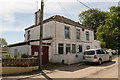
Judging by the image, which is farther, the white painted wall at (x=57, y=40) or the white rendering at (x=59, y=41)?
the white rendering at (x=59, y=41)

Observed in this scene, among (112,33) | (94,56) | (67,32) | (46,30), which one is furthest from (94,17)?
(94,56)

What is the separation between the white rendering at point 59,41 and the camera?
13.0m

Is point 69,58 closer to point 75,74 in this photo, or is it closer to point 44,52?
point 44,52

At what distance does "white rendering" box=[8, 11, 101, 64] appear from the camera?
1302 cm

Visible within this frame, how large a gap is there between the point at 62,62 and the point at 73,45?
5416mm

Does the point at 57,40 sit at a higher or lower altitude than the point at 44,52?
higher

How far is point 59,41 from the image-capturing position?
49.4 ft

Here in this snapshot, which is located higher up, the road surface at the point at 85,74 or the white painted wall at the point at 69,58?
the white painted wall at the point at 69,58

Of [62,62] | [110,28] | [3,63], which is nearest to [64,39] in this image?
[62,62]

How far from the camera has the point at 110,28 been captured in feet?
108

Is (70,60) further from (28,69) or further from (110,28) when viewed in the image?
(110,28)

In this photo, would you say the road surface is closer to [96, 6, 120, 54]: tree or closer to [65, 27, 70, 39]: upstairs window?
[65, 27, 70, 39]: upstairs window

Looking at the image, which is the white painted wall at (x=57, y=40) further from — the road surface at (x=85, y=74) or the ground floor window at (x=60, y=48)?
the road surface at (x=85, y=74)

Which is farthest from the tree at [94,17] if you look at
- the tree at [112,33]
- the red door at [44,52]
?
the red door at [44,52]
